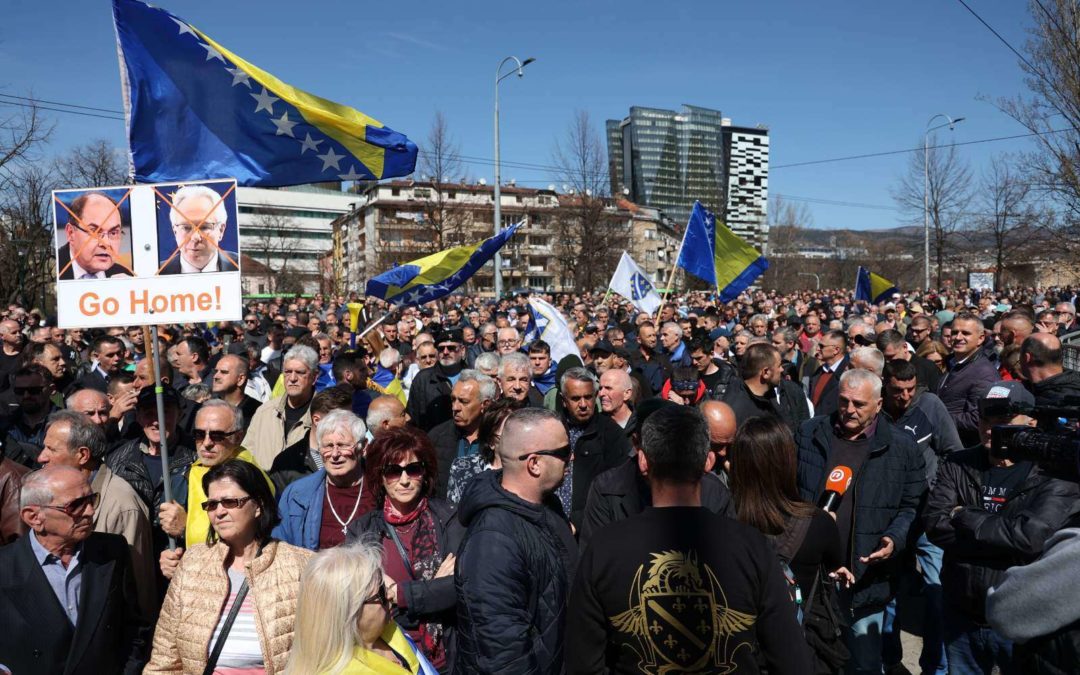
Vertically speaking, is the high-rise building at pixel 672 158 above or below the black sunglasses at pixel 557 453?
above

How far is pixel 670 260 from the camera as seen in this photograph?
112750mm

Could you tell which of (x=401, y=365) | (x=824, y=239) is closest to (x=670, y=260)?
(x=824, y=239)

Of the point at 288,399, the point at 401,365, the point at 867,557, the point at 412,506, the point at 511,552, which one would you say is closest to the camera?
the point at 511,552

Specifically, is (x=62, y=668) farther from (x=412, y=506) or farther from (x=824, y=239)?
(x=824, y=239)

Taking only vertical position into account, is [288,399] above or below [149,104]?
below

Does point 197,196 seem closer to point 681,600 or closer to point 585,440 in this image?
point 585,440

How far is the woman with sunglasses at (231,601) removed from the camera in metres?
3.13

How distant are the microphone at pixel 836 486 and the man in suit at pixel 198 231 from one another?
3.62 m

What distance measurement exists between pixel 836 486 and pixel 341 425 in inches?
112

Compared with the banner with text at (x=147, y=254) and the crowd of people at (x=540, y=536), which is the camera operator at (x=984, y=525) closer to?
the crowd of people at (x=540, y=536)

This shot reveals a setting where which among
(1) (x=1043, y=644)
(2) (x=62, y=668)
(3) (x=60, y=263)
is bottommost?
(2) (x=62, y=668)

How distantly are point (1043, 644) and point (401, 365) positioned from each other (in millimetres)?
7816

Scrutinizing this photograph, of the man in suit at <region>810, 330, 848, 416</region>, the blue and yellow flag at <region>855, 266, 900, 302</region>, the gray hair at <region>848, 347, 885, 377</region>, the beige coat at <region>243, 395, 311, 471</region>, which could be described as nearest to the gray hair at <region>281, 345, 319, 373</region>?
the beige coat at <region>243, 395, 311, 471</region>

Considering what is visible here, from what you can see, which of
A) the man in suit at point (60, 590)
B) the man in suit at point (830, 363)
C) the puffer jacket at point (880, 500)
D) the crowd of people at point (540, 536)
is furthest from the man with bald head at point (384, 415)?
the man in suit at point (830, 363)
